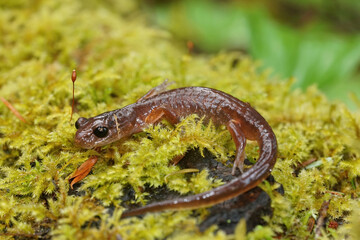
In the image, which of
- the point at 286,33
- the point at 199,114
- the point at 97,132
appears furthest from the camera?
the point at 286,33

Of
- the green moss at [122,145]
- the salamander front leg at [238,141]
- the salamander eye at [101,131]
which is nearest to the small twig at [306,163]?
the green moss at [122,145]

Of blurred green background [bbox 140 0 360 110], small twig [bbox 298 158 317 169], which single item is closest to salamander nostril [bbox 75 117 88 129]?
small twig [bbox 298 158 317 169]

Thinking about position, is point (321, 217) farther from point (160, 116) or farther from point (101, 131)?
point (101, 131)

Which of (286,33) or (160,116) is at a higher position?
(286,33)

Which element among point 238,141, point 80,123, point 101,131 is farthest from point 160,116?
point 238,141

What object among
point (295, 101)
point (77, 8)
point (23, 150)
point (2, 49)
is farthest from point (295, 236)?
point (77, 8)

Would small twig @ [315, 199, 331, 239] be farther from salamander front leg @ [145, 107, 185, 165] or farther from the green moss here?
salamander front leg @ [145, 107, 185, 165]
